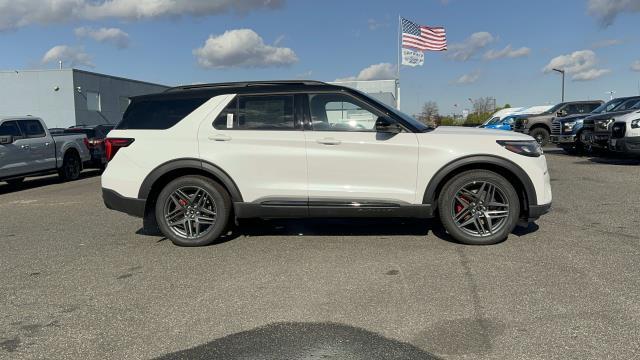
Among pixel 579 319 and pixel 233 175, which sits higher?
pixel 233 175

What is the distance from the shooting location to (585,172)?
460 inches

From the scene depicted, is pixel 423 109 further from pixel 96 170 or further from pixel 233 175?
pixel 233 175

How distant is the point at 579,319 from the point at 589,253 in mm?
1798

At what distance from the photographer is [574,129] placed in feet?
52.6

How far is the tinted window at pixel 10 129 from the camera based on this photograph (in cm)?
1226

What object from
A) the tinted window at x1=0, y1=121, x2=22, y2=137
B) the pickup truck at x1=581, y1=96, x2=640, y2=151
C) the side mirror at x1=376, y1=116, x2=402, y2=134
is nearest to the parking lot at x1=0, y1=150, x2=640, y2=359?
the side mirror at x1=376, y1=116, x2=402, y2=134

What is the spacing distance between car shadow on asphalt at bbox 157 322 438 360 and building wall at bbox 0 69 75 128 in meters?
30.8

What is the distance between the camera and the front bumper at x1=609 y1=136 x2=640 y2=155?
39.3ft

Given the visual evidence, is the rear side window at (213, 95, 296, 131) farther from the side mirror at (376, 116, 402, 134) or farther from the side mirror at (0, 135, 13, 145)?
the side mirror at (0, 135, 13, 145)

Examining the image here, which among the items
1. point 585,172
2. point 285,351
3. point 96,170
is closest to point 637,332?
point 285,351

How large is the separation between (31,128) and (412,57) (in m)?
19.0

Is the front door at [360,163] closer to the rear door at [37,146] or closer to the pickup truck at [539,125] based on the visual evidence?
the rear door at [37,146]

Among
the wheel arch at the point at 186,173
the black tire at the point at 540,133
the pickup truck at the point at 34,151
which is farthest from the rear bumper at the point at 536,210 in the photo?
the black tire at the point at 540,133

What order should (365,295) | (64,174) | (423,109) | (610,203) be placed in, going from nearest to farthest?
(365,295), (610,203), (64,174), (423,109)
